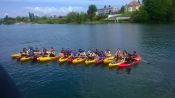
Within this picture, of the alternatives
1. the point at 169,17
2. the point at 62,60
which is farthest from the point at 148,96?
the point at 169,17

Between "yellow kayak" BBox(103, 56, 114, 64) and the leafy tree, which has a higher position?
the leafy tree

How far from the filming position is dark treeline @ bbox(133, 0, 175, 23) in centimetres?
11712

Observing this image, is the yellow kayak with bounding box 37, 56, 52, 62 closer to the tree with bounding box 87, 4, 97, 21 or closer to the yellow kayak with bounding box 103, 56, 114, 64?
the yellow kayak with bounding box 103, 56, 114, 64

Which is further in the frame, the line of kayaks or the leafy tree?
the leafy tree

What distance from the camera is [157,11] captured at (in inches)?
4683

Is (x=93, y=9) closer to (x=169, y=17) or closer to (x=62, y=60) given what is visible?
(x=169, y=17)

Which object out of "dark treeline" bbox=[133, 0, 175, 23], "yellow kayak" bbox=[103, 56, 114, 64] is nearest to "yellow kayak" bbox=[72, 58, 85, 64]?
"yellow kayak" bbox=[103, 56, 114, 64]

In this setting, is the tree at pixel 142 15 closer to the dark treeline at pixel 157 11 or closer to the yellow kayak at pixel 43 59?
the dark treeline at pixel 157 11

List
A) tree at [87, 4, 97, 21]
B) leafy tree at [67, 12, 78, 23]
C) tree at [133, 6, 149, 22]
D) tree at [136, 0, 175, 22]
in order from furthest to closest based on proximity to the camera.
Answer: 1. leafy tree at [67, 12, 78, 23]
2. tree at [87, 4, 97, 21]
3. tree at [133, 6, 149, 22]
4. tree at [136, 0, 175, 22]

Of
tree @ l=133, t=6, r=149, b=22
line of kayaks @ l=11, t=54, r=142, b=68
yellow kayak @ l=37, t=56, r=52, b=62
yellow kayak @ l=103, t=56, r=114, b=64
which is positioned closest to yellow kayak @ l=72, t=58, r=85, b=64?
line of kayaks @ l=11, t=54, r=142, b=68

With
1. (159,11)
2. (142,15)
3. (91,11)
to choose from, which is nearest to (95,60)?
(159,11)

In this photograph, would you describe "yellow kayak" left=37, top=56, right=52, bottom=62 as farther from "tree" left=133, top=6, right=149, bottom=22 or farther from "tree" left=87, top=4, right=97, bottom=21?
"tree" left=87, top=4, right=97, bottom=21

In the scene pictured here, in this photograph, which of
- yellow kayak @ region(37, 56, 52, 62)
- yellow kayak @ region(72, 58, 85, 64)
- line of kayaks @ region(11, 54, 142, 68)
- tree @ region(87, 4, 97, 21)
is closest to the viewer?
line of kayaks @ region(11, 54, 142, 68)

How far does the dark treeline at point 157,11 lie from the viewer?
11712 cm
